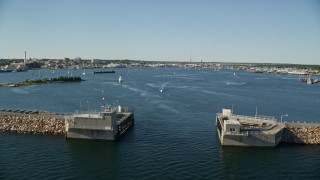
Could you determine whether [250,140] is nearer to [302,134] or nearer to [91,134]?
[302,134]

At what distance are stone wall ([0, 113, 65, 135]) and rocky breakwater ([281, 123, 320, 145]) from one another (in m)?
37.9

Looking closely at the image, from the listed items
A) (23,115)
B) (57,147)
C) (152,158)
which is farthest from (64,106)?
(152,158)

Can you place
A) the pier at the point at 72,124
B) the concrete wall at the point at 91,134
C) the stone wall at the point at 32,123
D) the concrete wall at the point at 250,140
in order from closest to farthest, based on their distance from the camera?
the concrete wall at the point at 250,140 < the pier at the point at 72,124 < the concrete wall at the point at 91,134 < the stone wall at the point at 32,123

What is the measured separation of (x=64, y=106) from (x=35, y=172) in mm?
53109

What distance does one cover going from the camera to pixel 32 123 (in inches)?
2482

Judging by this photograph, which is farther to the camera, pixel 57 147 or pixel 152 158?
pixel 57 147

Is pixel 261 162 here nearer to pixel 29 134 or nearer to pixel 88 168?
pixel 88 168

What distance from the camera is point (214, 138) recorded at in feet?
205

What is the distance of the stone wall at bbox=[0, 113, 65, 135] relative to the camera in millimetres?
61906

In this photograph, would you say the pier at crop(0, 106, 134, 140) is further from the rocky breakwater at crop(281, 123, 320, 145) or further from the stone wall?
the rocky breakwater at crop(281, 123, 320, 145)

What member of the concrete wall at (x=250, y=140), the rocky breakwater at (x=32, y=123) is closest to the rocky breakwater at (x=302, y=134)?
the concrete wall at (x=250, y=140)

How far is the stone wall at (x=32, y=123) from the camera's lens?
203ft

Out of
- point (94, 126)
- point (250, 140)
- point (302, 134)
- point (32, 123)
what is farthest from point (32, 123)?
point (302, 134)

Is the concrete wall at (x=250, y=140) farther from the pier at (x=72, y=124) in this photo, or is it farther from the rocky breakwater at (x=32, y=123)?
the rocky breakwater at (x=32, y=123)
